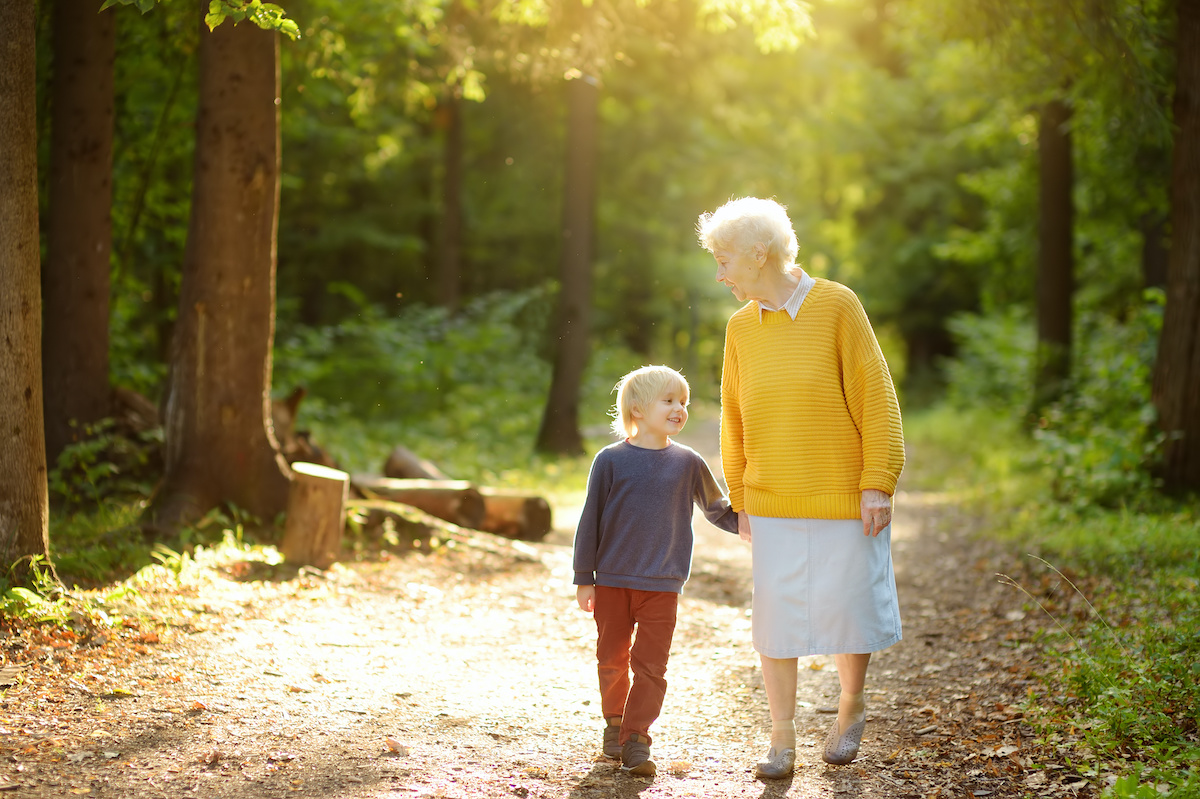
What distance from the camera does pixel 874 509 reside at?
3830 mm

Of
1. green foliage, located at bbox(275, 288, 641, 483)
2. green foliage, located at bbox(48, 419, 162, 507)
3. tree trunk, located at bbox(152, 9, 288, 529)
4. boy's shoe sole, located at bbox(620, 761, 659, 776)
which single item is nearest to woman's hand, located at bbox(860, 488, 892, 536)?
boy's shoe sole, located at bbox(620, 761, 659, 776)

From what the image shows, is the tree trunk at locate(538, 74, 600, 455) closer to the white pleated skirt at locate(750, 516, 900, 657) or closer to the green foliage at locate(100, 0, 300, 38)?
the green foliage at locate(100, 0, 300, 38)

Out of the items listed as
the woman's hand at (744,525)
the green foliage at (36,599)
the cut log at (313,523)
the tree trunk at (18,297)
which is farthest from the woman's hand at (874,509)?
the cut log at (313,523)

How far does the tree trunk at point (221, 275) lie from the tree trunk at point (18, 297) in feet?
7.22

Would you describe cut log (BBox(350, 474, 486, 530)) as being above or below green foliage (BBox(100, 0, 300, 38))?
below

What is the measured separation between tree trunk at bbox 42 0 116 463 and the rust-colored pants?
20.4 feet

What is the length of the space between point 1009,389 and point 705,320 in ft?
49.3

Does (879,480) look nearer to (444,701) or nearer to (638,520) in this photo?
(638,520)

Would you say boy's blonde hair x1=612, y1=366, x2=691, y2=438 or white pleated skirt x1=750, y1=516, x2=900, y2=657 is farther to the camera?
boy's blonde hair x1=612, y1=366, x2=691, y2=438

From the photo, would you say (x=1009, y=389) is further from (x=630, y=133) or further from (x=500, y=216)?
(x=500, y=216)

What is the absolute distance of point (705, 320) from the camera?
36125 mm

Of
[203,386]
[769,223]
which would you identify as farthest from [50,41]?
[769,223]

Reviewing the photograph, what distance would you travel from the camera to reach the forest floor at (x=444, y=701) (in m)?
4.00

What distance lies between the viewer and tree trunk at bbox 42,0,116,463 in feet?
28.7
